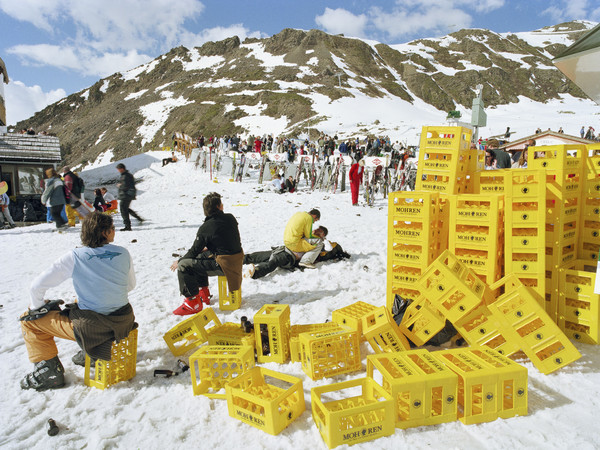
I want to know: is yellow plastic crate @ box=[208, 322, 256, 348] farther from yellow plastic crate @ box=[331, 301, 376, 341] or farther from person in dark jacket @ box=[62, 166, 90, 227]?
person in dark jacket @ box=[62, 166, 90, 227]

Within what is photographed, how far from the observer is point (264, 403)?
2785 millimetres

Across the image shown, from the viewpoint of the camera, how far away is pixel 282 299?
18.7 feet

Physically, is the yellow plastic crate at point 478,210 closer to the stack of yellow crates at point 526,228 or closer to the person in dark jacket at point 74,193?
the stack of yellow crates at point 526,228

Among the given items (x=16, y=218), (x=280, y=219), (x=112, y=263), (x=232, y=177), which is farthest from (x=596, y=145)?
(x=16, y=218)

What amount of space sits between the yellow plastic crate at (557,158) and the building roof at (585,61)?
68 centimetres

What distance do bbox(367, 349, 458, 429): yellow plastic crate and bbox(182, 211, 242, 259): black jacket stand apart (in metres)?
2.82

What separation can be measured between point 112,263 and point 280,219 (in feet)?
28.9

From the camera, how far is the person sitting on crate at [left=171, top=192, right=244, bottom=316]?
16.9 feet

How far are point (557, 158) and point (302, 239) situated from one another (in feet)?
13.4

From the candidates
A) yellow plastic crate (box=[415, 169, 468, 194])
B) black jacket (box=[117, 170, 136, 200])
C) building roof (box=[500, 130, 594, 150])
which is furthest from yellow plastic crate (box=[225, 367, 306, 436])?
building roof (box=[500, 130, 594, 150])

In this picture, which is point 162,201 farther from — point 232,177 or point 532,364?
point 532,364

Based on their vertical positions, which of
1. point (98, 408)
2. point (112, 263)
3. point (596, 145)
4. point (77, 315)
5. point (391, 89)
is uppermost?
point (391, 89)

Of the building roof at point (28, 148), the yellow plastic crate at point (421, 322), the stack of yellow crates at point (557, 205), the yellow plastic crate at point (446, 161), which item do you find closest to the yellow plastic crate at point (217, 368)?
the yellow plastic crate at point (421, 322)

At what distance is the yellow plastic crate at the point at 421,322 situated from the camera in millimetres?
3750
